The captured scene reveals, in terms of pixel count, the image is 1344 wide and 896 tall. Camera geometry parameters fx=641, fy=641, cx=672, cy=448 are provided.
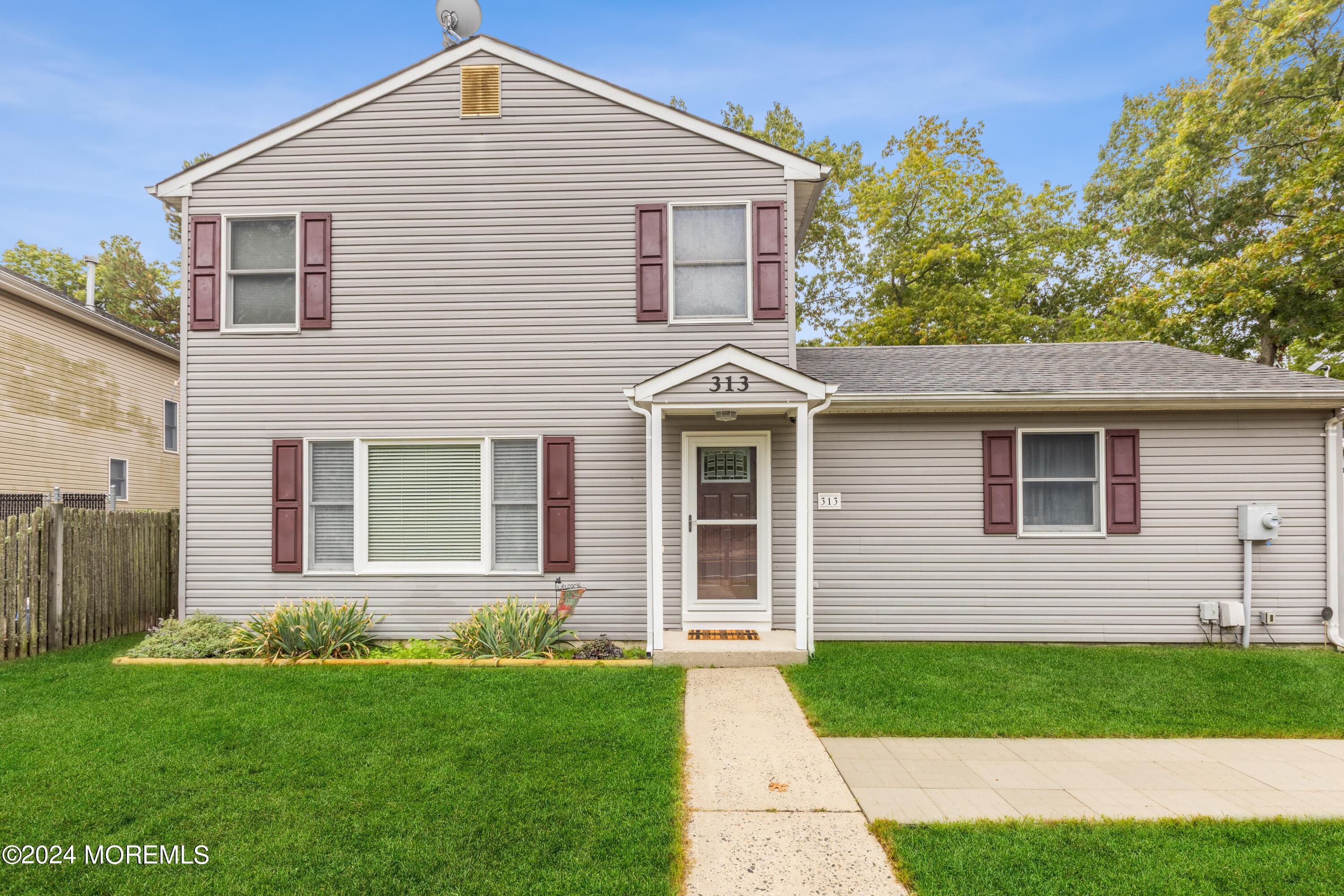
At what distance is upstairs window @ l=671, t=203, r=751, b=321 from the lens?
712 centimetres

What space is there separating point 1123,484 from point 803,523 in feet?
12.5

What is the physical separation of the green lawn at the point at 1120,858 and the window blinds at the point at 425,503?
210 inches

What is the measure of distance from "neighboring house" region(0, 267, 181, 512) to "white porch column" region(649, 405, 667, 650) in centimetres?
836

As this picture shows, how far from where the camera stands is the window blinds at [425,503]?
718 centimetres

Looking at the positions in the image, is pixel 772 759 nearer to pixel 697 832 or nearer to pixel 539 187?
pixel 697 832

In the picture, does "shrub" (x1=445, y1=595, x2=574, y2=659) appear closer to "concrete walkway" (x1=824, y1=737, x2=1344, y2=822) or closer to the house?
the house

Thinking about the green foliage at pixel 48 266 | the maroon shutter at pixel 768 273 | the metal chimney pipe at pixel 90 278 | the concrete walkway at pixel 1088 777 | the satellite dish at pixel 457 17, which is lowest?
the concrete walkway at pixel 1088 777

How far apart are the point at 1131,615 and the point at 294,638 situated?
8.89 meters

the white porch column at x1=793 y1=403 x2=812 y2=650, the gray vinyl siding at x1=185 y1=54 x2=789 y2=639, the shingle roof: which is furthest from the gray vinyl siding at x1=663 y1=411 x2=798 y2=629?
the shingle roof

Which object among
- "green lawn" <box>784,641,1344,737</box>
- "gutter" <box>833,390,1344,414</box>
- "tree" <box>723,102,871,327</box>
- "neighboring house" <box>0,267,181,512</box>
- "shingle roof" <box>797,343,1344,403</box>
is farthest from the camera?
"tree" <box>723,102,871,327</box>

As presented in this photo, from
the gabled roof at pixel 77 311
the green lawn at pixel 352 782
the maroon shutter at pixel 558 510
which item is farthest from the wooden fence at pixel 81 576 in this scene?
the gabled roof at pixel 77 311

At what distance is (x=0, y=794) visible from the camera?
3.43 metres

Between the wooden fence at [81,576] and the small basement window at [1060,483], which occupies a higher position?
the small basement window at [1060,483]

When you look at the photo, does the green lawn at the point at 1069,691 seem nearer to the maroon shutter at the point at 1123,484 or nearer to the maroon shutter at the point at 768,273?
the maroon shutter at the point at 1123,484
